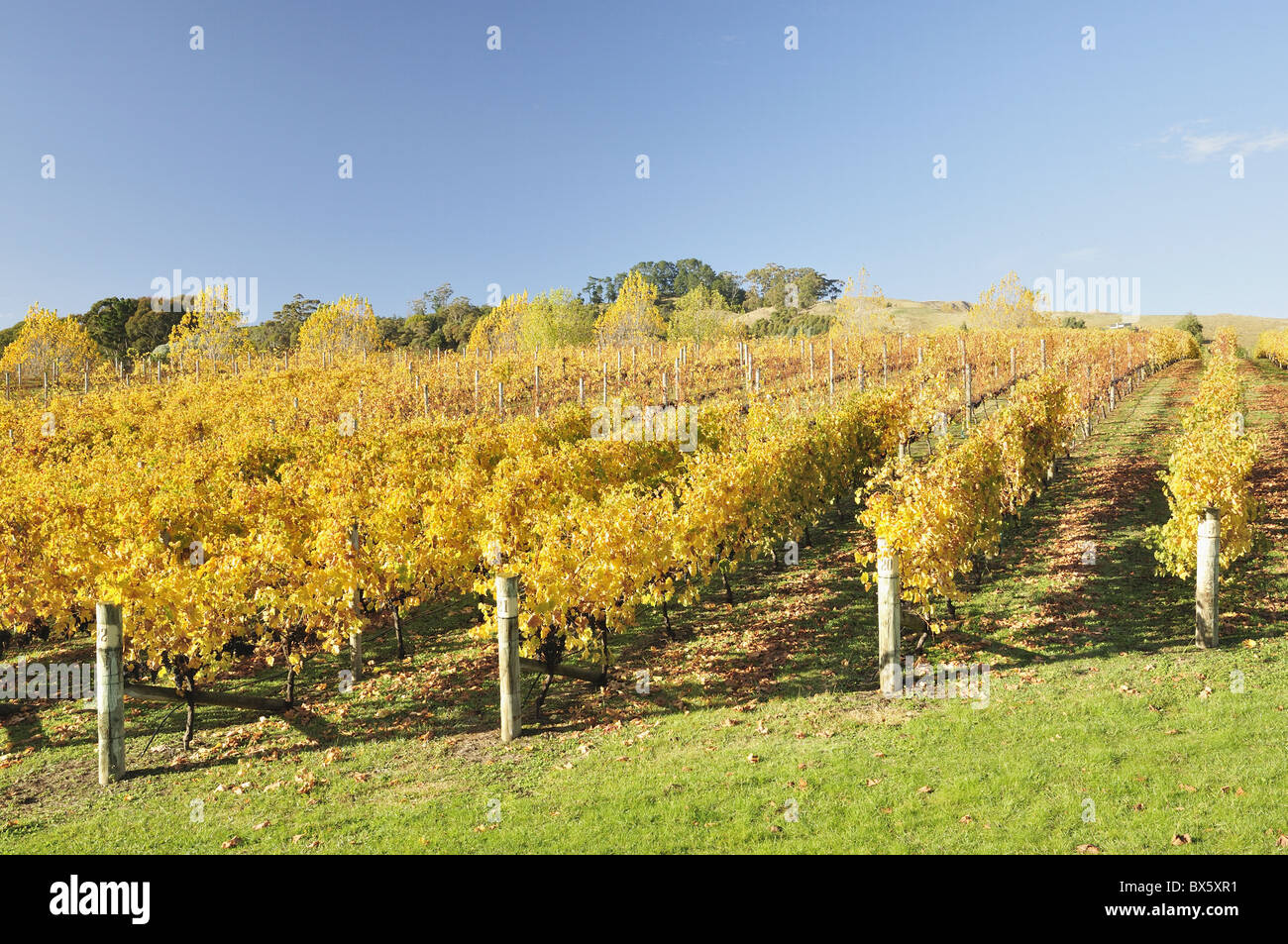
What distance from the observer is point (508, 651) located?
10.1m

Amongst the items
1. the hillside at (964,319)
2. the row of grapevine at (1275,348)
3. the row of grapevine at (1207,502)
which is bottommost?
the row of grapevine at (1207,502)

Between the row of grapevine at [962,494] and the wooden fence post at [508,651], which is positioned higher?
the row of grapevine at [962,494]

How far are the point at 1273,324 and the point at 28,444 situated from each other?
190766 mm

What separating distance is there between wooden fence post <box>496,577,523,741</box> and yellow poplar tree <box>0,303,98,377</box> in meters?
63.7

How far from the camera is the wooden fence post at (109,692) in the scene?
9.77 m

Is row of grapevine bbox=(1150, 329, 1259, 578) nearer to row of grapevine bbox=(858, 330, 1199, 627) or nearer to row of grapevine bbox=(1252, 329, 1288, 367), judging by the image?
row of grapevine bbox=(858, 330, 1199, 627)

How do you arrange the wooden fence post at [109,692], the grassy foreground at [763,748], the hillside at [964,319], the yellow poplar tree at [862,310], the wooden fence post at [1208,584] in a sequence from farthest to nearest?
the hillside at [964,319]
the yellow poplar tree at [862,310]
the wooden fence post at [1208,584]
the wooden fence post at [109,692]
the grassy foreground at [763,748]

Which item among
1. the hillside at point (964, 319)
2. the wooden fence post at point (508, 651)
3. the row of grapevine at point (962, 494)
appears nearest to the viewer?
the wooden fence post at point (508, 651)

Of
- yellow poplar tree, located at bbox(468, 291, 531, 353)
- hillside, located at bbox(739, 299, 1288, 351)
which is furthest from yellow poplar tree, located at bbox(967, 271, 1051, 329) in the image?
hillside, located at bbox(739, 299, 1288, 351)

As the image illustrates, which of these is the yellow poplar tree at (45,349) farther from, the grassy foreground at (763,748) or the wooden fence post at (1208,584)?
the wooden fence post at (1208,584)

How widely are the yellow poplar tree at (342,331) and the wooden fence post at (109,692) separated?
5600cm

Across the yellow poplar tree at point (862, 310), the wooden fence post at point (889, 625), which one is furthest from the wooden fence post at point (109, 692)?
the yellow poplar tree at point (862, 310)

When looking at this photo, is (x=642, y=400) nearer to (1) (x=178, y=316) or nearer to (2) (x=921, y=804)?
(2) (x=921, y=804)

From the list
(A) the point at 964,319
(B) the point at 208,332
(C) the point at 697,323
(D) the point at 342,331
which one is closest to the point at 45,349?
(B) the point at 208,332
